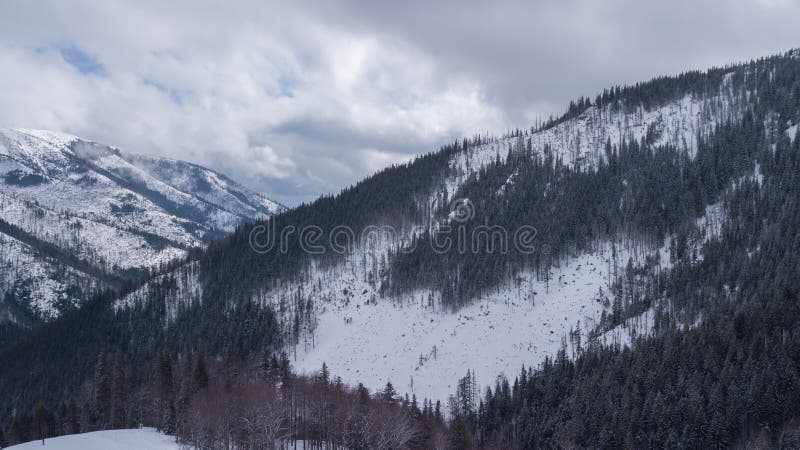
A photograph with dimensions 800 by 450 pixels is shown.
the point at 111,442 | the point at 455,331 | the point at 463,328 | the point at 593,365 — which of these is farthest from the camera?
the point at 463,328

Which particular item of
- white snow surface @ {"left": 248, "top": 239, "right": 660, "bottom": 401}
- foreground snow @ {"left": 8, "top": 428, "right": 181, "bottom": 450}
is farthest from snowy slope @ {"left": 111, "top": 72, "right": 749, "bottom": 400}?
foreground snow @ {"left": 8, "top": 428, "right": 181, "bottom": 450}

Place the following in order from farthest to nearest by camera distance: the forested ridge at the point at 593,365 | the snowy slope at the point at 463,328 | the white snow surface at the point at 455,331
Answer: the white snow surface at the point at 455,331 → the snowy slope at the point at 463,328 → the forested ridge at the point at 593,365

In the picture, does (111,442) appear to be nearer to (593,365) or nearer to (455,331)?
(593,365)

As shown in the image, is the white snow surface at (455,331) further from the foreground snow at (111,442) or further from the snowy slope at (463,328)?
the foreground snow at (111,442)

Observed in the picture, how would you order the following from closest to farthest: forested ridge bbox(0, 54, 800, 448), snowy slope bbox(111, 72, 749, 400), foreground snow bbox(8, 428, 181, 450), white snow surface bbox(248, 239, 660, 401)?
1. foreground snow bbox(8, 428, 181, 450)
2. forested ridge bbox(0, 54, 800, 448)
3. snowy slope bbox(111, 72, 749, 400)
4. white snow surface bbox(248, 239, 660, 401)

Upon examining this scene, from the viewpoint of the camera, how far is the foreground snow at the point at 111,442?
61.2 m

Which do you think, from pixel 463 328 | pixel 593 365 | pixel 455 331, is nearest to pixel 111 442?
pixel 593 365

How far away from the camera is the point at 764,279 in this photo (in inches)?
4717

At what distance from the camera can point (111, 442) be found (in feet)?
210

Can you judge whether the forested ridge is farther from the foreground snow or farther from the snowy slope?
the snowy slope

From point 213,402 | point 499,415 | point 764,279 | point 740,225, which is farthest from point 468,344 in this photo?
point 213,402

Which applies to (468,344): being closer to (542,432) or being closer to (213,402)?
(542,432)

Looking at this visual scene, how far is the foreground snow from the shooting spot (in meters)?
61.2

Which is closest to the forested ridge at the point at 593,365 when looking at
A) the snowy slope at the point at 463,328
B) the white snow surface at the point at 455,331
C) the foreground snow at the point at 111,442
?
the foreground snow at the point at 111,442
